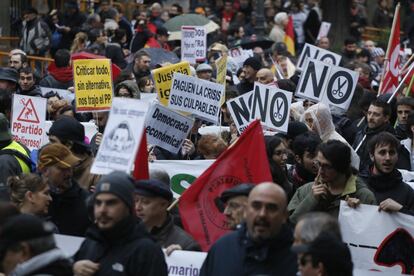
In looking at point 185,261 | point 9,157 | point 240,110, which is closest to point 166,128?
point 240,110

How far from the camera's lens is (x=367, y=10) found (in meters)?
39.0

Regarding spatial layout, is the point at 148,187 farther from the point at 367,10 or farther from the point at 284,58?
the point at 367,10

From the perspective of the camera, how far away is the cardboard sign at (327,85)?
49.9 ft

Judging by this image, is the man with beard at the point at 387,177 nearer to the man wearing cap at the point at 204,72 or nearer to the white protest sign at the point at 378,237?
the white protest sign at the point at 378,237

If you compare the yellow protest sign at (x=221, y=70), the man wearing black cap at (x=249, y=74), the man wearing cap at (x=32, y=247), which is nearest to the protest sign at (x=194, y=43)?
the man wearing black cap at (x=249, y=74)

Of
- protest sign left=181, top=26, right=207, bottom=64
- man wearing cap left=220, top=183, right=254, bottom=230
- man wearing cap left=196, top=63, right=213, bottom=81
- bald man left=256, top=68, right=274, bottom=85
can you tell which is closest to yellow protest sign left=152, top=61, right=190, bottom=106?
bald man left=256, top=68, right=274, bottom=85

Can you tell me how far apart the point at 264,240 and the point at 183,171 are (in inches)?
141

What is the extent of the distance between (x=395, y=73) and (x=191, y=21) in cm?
913

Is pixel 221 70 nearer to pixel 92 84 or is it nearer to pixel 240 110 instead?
pixel 92 84

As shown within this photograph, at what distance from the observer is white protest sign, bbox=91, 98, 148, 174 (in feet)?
29.1

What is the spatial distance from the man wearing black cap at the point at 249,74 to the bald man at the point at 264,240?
32.2ft

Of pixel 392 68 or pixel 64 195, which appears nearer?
pixel 64 195

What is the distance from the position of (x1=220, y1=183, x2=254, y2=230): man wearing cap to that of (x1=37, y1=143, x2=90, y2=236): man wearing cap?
1396 millimetres

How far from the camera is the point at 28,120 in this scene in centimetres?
1407
